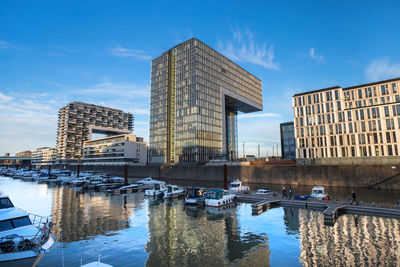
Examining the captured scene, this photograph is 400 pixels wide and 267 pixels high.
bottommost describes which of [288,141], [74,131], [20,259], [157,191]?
[157,191]

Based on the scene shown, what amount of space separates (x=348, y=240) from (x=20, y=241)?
2451 cm

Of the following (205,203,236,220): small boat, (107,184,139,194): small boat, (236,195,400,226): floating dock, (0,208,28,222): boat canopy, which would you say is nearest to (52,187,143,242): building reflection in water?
(0,208,28,222): boat canopy

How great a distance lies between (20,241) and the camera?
13953 mm

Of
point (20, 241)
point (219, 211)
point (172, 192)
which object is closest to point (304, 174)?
point (172, 192)

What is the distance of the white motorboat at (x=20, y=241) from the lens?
12969 mm

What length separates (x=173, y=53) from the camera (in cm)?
12025

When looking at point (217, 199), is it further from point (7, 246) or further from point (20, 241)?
point (7, 246)

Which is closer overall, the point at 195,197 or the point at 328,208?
the point at 328,208

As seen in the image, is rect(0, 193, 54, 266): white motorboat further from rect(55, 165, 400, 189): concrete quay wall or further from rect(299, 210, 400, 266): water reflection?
rect(55, 165, 400, 189): concrete quay wall

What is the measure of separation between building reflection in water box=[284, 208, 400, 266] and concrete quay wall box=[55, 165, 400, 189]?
2902 centimetres

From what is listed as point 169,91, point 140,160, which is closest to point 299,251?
point 169,91

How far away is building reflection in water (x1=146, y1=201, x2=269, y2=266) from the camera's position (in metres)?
16.0

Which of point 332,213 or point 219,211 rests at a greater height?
point 332,213

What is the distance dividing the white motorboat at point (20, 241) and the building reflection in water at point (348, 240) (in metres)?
17.1
